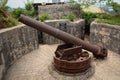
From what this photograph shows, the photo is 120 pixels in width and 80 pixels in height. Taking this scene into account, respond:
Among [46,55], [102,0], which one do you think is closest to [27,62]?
[46,55]

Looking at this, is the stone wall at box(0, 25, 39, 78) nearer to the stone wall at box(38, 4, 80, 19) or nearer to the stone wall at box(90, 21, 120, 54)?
the stone wall at box(90, 21, 120, 54)

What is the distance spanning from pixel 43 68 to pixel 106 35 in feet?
11.1

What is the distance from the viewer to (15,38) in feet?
22.3

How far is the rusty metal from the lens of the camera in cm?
541

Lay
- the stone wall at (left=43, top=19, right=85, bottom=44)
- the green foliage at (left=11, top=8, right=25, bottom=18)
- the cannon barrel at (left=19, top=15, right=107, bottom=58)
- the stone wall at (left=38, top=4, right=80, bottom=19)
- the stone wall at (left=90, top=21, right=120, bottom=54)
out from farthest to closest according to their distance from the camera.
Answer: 1. the stone wall at (left=38, top=4, right=80, bottom=19)
2. the green foliage at (left=11, top=8, right=25, bottom=18)
3. the stone wall at (left=43, top=19, right=85, bottom=44)
4. the stone wall at (left=90, top=21, right=120, bottom=54)
5. the cannon barrel at (left=19, top=15, right=107, bottom=58)

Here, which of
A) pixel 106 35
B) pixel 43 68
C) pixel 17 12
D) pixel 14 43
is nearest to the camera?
pixel 43 68

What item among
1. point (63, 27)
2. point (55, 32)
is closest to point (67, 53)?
point (55, 32)

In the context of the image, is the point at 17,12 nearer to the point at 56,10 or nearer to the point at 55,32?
the point at 56,10

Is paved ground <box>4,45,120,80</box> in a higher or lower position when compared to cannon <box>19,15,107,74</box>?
lower

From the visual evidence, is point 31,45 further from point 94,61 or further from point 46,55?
point 94,61

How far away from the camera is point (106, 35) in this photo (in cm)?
779

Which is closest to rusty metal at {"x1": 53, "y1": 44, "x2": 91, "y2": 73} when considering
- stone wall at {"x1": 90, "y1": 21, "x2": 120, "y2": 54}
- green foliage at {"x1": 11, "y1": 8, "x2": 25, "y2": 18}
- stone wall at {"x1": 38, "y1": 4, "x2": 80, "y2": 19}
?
stone wall at {"x1": 90, "y1": 21, "x2": 120, "y2": 54}

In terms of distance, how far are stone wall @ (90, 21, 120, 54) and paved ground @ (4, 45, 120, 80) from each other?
379 mm

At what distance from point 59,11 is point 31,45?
4.36 meters
